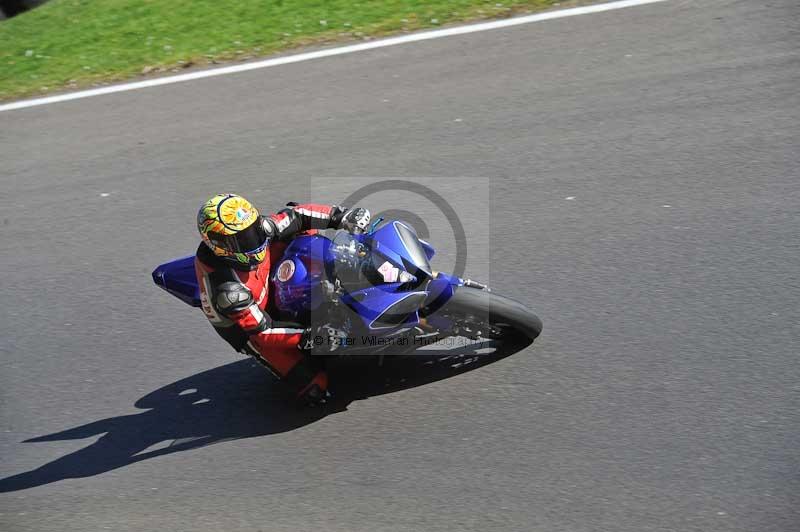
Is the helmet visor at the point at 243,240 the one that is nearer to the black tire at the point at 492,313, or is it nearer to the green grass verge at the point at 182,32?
the black tire at the point at 492,313

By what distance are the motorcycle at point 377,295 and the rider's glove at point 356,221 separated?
0.56ft

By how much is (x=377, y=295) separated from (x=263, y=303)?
847 millimetres

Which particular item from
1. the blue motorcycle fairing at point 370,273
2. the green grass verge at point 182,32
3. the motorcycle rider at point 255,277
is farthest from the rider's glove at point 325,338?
the green grass verge at point 182,32

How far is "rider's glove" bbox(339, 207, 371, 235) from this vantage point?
5.59 meters

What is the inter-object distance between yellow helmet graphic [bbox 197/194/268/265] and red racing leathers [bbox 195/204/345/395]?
0.14 metres

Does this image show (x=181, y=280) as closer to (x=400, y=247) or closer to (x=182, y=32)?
(x=400, y=247)

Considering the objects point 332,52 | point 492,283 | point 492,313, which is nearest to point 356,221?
point 492,313

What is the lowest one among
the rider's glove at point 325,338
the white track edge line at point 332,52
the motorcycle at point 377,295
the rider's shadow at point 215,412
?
the rider's shadow at point 215,412

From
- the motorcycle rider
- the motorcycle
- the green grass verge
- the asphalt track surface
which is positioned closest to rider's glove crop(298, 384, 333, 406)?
the motorcycle rider

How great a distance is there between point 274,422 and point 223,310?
879 mm

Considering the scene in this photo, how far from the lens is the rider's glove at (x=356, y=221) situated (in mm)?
5594

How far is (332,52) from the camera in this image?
967 centimetres

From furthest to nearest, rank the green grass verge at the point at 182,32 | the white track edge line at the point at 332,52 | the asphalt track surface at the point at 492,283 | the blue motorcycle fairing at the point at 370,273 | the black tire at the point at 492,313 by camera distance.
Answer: the green grass verge at the point at 182,32 → the white track edge line at the point at 332,52 → the black tire at the point at 492,313 → the blue motorcycle fairing at the point at 370,273 → the asphalt track surface at the point at 492,283

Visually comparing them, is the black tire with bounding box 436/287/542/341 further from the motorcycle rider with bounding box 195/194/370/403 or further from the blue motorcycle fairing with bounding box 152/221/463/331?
the motorcycle rider with bounding box 195/194/370/403
